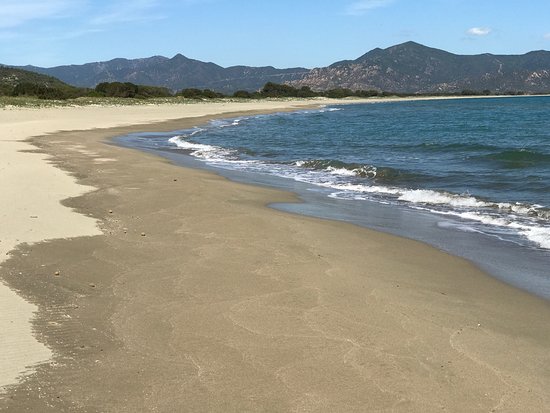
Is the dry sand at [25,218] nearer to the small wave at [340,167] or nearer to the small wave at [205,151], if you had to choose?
the small wave at [205,151]

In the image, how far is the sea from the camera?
890 cm

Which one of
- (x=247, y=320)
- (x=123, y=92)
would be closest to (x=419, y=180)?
(x=247, y=320)

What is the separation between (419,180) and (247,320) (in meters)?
11.3

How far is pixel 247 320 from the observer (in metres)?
5.22

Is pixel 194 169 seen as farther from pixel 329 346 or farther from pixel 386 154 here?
pixel 329 346

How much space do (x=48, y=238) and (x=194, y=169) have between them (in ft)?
31.2

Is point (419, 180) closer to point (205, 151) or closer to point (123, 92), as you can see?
point (205, 151)

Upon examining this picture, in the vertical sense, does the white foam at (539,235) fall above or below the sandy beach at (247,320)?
below

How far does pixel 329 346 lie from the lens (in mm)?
4711

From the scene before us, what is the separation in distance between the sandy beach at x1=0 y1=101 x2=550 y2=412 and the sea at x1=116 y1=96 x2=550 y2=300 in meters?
1.04

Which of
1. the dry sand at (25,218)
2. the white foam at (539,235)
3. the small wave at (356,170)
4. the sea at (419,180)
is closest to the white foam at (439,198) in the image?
the sea at (419,180)

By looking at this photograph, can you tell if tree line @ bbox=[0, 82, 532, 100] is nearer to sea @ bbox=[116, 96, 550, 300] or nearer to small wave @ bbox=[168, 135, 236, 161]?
sea @ bbox=[116, 96, 550, 300]

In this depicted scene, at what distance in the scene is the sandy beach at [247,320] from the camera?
156 inches

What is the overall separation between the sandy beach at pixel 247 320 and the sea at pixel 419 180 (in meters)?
1.04
